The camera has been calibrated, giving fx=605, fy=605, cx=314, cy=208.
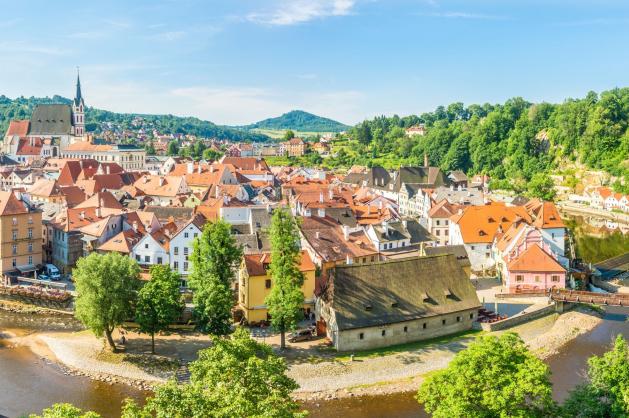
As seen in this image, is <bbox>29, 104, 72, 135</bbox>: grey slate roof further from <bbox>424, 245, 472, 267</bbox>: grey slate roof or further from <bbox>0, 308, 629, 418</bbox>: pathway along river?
<bbox>424, 245, 472, 267</bbox>: grey slate roof

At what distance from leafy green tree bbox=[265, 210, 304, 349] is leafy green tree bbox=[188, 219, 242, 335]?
3.05m

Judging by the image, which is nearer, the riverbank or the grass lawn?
the riverbank

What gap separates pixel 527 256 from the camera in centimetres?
4975

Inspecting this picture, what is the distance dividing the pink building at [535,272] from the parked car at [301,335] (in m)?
18.9

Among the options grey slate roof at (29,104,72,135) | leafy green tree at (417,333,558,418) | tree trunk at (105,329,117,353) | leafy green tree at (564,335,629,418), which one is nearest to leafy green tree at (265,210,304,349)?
tree trunk at (105,329,117,353)

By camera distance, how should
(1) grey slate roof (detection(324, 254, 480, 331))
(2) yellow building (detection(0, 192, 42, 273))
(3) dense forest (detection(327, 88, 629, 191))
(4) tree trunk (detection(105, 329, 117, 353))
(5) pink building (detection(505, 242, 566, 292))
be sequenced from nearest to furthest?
(4) tree trunk (detection(105, 329, 117, 353)) → (1) grey slate roof (detection(324, 254, 480, 331)) → (5) pink building (detection(505, 242, 566, 292)) → (2) yellow building (detection(0, 192, 42, 273)) → (3) dense forest (detection(327, 88, 629, 191))

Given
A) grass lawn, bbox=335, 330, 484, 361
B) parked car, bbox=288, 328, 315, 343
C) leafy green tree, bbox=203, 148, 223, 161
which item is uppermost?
leafy green tree, bbox=203, 148, 223, 161

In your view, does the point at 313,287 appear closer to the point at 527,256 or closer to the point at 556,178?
the point at 527,256

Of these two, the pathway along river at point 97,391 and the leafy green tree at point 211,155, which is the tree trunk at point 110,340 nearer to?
the pathway along river at point 97,391

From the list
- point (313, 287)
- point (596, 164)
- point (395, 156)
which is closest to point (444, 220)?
point (313, 287)

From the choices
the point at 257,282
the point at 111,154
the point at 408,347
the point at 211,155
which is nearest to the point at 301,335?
the point at 257,282

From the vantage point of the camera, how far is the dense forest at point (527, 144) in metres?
122

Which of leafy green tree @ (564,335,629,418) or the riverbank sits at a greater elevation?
leafy green tree @ (564,335,629,418)

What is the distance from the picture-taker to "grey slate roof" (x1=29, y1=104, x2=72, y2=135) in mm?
157625
